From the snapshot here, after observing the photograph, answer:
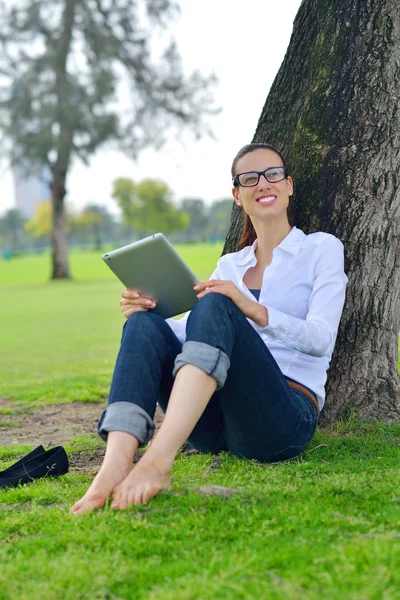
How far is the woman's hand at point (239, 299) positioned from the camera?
2.70 meters

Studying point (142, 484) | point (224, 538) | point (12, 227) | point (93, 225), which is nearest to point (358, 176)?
point (142, 484)

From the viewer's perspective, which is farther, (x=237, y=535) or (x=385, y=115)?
(x=385, y=115)

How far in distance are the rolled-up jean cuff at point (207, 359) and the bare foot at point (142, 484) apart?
0.36 m

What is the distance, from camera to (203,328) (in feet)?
8.47

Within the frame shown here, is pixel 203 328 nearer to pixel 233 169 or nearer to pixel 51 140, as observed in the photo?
pixel 233 169

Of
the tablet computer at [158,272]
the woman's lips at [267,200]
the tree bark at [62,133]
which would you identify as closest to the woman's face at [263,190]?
the woman's lips at [267,200]

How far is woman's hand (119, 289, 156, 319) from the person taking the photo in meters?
3.02

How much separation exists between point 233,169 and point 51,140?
23963mm

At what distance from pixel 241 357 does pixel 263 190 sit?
3.12 feet

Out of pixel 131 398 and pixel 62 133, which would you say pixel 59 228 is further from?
pixel 131 398

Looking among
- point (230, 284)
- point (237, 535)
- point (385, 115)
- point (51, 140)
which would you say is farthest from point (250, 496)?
point (51, 140)

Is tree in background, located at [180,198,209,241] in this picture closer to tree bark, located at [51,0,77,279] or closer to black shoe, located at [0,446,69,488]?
tree bark, located at [51,0,77,279]

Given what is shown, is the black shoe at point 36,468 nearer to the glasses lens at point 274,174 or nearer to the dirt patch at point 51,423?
the dirt patch at point 51,423

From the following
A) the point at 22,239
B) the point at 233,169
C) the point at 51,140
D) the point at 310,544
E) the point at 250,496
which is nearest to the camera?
the point at 310,544
